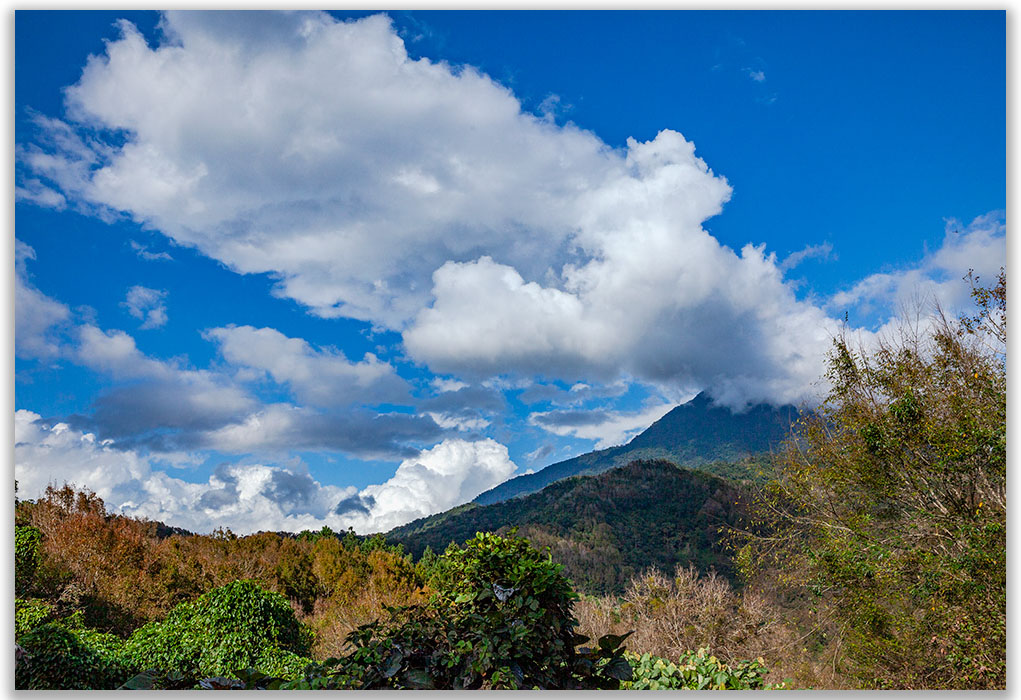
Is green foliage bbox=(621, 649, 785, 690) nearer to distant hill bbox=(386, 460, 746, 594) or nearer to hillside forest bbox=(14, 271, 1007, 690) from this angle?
hillside forest bbox=(14, 271, 1007, 690)

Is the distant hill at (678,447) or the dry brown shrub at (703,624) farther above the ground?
the distant hill at (678,447)

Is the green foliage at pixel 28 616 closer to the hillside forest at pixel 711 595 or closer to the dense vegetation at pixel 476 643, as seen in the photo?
the hillside forest at pixel 711 595

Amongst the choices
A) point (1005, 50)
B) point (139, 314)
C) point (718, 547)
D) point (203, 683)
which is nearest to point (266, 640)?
point (139, 314)

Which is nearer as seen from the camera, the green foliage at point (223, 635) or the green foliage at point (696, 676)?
the green foliage at point (696, 676)

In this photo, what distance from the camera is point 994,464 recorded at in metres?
5.26

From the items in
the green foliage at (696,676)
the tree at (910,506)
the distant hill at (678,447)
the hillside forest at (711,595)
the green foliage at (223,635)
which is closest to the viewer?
the hillside forest at (711,595)

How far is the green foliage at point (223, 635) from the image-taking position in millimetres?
6746

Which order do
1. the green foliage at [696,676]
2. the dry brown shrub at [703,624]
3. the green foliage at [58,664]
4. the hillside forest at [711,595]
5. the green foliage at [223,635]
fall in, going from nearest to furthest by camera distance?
the hillside forest at [711,595], the green foliage at [58,664], the green foliage at [696,676], the green foliage at [223,635], the dry brown shrub at [703,624]

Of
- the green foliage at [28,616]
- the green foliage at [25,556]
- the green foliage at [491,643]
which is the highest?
the green foliage at [25,556]

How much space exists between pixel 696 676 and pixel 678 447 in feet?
125

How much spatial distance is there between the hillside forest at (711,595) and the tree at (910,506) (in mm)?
25

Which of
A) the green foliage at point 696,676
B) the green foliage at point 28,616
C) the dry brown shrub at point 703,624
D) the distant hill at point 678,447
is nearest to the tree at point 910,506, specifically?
the green foliage at point 696,676

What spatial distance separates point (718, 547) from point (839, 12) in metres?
22.5

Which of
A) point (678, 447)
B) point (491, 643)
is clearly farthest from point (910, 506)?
point (678, 447)
